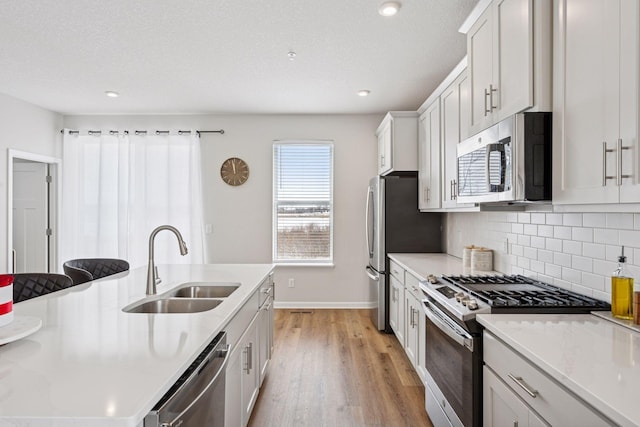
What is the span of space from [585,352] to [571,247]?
0.96m

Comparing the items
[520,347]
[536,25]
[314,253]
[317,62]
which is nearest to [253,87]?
[317,62]

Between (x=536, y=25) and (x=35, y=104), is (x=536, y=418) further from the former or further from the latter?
(x=35, y=104)

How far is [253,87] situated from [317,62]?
0.93m

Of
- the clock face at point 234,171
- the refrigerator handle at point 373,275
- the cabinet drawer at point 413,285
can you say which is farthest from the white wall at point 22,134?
the cabinet drawer at point 413,285

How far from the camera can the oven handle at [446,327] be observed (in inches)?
64.2

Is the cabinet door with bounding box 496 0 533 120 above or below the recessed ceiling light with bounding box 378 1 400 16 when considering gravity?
below

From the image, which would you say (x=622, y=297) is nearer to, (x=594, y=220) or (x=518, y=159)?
(x=594, y=220)

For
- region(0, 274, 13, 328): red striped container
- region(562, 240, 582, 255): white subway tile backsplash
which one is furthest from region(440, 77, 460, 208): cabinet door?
region(0, 274, 13, 328): red striped container

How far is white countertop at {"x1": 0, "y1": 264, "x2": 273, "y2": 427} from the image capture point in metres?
0.82

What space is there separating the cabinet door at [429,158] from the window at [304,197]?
1457 mm

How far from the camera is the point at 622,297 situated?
149 cm

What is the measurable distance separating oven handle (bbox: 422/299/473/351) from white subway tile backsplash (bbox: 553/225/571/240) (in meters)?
0.79

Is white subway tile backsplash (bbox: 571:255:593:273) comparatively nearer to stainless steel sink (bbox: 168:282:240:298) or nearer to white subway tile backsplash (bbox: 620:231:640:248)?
white subway tile backsplash (bbox: 620:231:640:248)

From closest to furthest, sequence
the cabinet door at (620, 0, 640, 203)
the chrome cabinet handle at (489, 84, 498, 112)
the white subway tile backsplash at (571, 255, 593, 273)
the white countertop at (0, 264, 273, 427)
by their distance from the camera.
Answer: the white countertop at (0, 264, 273, 427)
the cabinet door at (620, 0, 640, 203)
the white subway tile backsplash at (571, 255, 593, 273)
the chrome cabinet handle at (489, 84, 498, 112)
